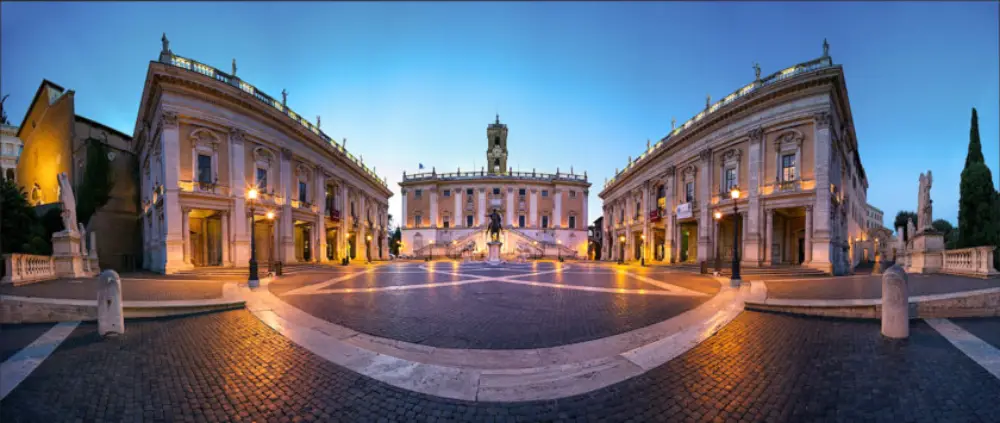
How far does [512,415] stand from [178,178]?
80.8ft

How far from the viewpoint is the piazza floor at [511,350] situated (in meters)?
3.39

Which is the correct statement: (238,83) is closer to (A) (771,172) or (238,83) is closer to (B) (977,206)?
(A) (771,172)

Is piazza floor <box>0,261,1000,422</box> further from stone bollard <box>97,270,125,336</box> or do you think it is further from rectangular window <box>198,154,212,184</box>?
rectangular window <box>198,154,212,184</box>

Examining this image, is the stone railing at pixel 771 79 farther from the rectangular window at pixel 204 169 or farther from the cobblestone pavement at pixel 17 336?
the rectangular window at pixel 204 169

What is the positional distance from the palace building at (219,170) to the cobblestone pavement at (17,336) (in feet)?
26.5

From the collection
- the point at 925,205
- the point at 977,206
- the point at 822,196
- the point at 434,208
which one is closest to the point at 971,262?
the point at 925,205

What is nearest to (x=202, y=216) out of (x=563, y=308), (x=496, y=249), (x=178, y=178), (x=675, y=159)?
(x=178, y=178)

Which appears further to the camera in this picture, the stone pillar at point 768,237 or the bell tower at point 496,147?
the bell tower at point 496,147

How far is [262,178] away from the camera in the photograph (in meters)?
23.5

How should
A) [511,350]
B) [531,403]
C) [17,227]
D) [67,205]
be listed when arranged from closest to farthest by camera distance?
[531,403] → [511,350] → [67,205] → [17,227]

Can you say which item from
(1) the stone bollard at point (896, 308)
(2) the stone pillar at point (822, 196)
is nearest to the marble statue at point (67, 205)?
(1) the stone bollard at point (896, 308)

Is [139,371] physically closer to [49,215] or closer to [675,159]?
[49,215]

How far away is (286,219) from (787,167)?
3506cm

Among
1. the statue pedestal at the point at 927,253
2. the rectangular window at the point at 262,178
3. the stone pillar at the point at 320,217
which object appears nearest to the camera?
the statue pedestal at the point at 927,253
